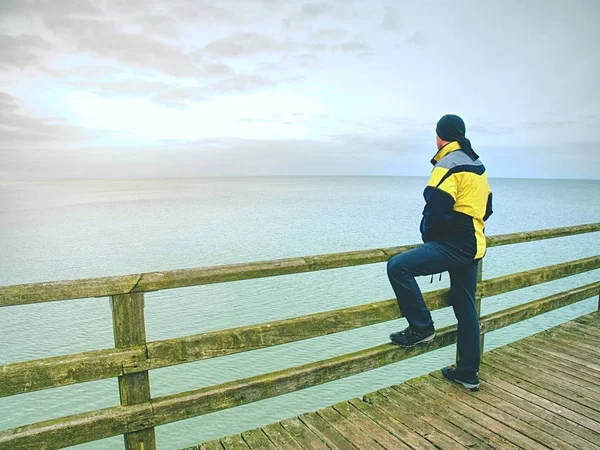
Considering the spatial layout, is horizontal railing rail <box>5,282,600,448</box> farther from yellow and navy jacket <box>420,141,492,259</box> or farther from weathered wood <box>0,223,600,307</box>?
yellow and navy jacket <box>420,141,492,259</box>

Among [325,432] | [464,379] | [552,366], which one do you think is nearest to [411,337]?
[464,379]

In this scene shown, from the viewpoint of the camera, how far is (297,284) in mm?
16078

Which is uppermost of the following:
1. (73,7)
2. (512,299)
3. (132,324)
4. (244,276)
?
(73,7)

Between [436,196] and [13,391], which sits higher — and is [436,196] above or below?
above

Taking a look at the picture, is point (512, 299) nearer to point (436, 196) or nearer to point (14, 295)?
point (436, 196)

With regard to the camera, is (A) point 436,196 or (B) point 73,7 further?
(B) point 73,7

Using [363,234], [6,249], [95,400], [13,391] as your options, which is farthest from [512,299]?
[6,249]

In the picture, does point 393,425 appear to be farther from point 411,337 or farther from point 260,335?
point 260,335

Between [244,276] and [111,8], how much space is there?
95.0m

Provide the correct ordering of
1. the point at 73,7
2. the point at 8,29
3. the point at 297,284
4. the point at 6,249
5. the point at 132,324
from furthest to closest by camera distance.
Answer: the point at 8,29 → the point at 73,7 → the point at 6,249 → the point at 297,284 → the point at 132,324

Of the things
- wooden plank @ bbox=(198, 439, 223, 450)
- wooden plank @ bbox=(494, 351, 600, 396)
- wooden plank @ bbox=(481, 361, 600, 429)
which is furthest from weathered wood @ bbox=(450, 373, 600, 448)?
wooden plank @ bbox=(198, 439, 223, 450)

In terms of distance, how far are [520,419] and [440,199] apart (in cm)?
165

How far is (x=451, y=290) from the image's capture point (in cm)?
338

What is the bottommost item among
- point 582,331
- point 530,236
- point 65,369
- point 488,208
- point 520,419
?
point 582,331
